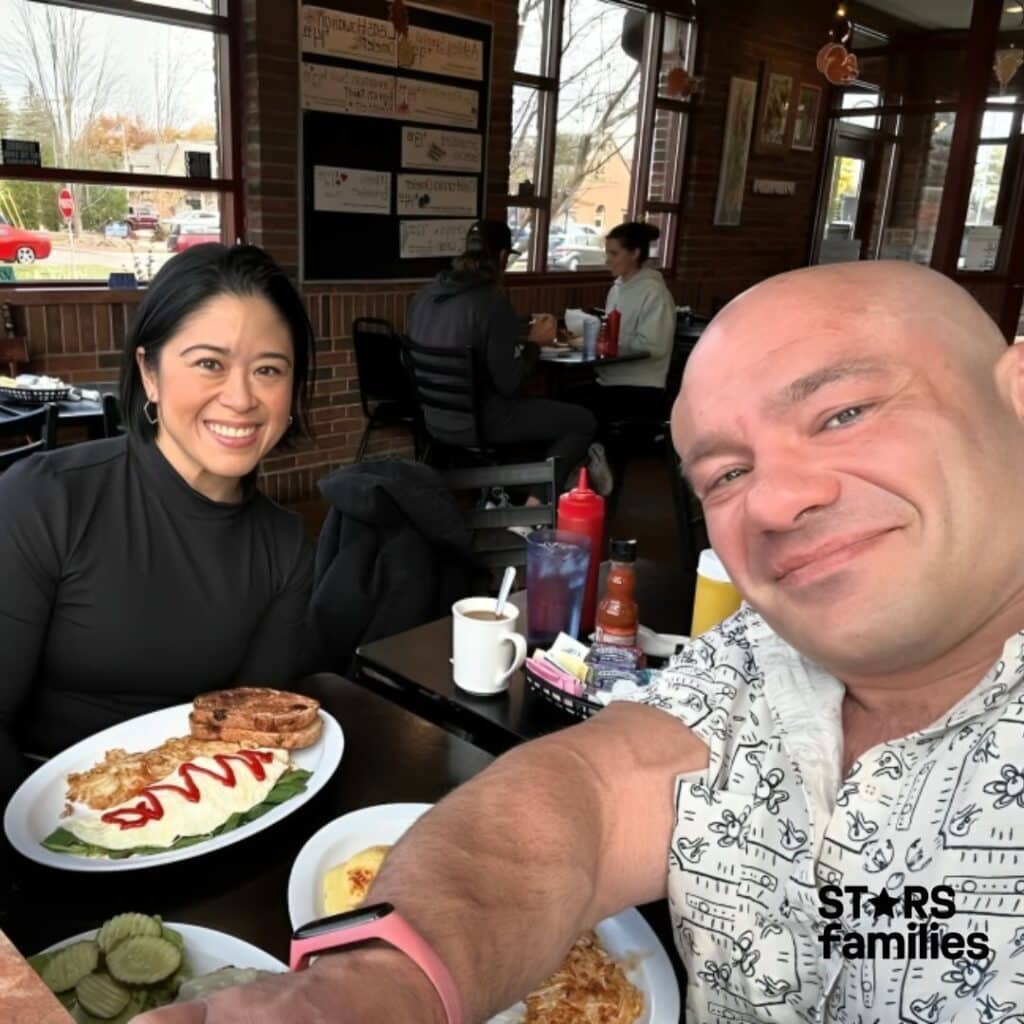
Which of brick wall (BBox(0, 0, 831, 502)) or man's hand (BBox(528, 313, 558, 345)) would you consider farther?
man's hand (BBox(528, 313, 558, 345))

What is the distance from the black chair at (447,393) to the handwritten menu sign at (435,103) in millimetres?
1396

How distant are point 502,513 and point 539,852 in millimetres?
1461

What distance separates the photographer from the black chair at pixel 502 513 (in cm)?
209

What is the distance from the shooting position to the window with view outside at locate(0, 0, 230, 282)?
359 centimetres

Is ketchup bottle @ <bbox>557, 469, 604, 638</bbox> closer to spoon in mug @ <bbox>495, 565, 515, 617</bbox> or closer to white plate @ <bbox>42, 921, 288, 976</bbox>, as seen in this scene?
spoon in mug @ <bbox>495, 565, 515, 617</bbox>

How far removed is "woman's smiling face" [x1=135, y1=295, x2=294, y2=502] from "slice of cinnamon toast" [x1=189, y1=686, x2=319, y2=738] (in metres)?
0.45

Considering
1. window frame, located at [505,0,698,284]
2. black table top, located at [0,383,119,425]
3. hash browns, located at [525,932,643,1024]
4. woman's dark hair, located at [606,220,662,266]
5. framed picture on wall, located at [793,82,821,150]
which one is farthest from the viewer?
framed picture on wall, located at [793,82,821,150]

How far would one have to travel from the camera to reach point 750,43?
681cm

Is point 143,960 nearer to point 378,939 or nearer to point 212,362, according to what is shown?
point 378,939

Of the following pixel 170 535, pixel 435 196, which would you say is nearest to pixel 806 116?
pixel 435 196

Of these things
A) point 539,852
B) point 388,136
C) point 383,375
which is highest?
point 388,136

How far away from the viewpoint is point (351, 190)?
4516 mm

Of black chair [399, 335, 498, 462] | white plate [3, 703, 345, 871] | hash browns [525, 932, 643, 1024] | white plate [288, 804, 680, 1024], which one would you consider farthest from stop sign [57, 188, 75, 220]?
hash browns [525, 932, 643, 1024]

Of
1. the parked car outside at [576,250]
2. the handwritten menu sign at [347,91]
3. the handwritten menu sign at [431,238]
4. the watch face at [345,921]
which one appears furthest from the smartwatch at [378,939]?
the parked car outside at [576,250]
